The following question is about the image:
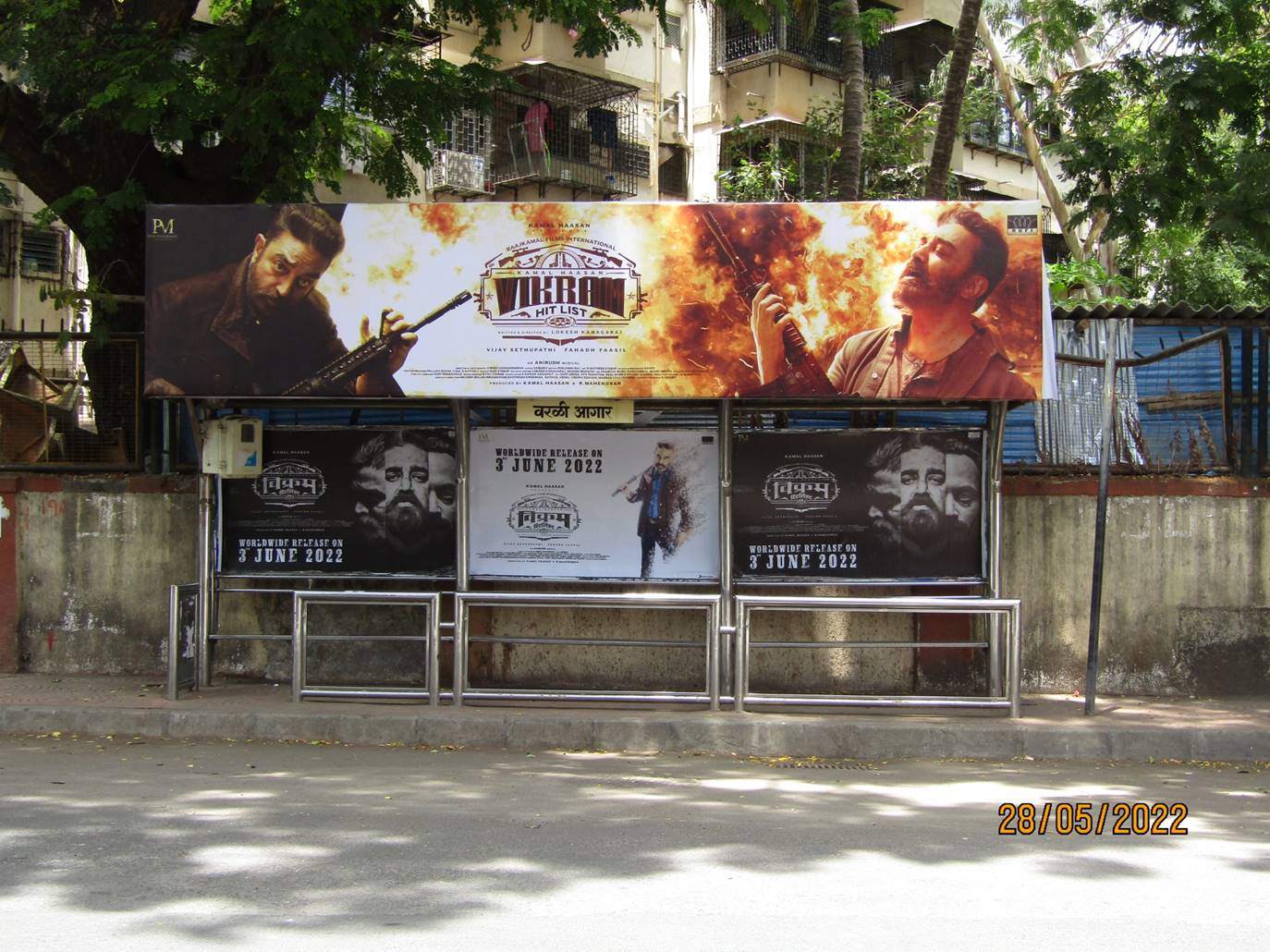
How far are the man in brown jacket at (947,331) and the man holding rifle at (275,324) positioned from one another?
3226 mm

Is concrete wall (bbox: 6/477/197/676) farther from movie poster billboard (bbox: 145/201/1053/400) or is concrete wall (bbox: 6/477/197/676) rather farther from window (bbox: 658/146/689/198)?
window (bbox: 658/146/689/198)

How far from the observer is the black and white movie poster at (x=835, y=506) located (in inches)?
370

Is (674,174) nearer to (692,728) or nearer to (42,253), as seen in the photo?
(42,253)

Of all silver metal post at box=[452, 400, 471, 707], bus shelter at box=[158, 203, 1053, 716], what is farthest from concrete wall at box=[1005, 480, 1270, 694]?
silver metal post at box=[452, 400, 471, 707]

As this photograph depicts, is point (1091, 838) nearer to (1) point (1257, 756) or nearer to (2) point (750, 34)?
(1) point (1257, 756)

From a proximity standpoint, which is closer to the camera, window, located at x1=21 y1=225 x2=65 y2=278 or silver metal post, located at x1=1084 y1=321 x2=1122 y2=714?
silver metal post, located at x1=1084 y1=321 x2=1122 y2=714

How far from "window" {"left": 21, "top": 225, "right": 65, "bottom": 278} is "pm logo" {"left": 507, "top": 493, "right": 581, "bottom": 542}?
13.0 metres

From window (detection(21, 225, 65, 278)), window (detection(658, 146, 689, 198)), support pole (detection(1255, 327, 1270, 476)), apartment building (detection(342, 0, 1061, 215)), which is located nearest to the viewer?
support pole (detection(1255, 327, 1270, 476))

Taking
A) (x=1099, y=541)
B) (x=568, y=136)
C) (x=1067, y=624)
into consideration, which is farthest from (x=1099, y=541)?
(x=568, y=136)

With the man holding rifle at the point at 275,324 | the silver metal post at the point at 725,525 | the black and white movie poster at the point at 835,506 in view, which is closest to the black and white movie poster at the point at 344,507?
the man holding rifle at the point at 275,324

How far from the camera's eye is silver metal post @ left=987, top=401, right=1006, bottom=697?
895 centimetres

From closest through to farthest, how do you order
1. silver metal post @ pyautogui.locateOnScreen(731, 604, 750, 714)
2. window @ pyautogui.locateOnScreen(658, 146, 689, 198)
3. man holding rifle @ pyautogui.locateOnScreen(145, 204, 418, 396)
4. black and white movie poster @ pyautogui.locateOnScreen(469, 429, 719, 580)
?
man holding rifle @ pyautogui.locateOnScreen(145, 204, 418, 396) < silver metal post @ pyautogui.locateOnScreen(731, 604, 750, 714) < black and white movie poster @ pyautogui.locateOnScreen(469, 429, 719, 580) < window @ pyautogui.locateOnScreen(658, 146, 689, 198)

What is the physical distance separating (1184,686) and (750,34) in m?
20.6
